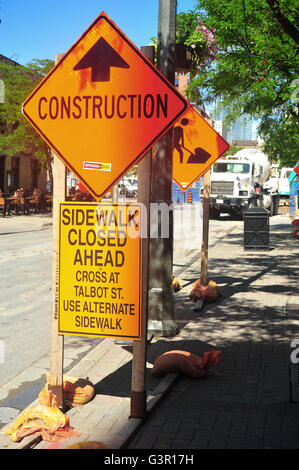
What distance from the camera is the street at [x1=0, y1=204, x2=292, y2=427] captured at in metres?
5.54

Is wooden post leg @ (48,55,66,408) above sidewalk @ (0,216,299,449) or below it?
above

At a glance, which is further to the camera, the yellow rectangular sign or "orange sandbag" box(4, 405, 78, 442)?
the yellow rectangular sign

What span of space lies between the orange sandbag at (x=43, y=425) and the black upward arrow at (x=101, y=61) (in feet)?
8.01

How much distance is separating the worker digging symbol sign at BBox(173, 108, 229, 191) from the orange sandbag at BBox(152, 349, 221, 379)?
3609mm

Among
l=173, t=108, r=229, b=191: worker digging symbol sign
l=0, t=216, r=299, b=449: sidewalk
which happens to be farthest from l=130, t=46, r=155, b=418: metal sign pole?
l=173, t=108, r=229, b=191: worker digging symbol sign

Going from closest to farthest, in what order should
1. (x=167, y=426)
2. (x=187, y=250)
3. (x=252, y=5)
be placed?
1. (x=167, y=426)
2. (x=252, y=5)
3. (x=187, y=250)

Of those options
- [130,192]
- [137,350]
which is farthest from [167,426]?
[130,192]

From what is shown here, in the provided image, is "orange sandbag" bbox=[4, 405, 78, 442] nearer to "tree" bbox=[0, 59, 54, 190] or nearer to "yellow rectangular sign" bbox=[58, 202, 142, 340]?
"yellow rectangular sign" bbox=[58, 202, 142, 340]

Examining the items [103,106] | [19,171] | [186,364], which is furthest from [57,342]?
[19,171]

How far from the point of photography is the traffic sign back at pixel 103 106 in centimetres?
440

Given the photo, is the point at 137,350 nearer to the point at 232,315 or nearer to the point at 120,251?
the point at 120,251

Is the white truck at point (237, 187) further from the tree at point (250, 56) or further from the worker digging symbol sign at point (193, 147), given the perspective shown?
the worker digging symbol sign at point (193, 147)

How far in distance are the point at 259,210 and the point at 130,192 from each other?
44.7 meters

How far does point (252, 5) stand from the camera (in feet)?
45.7
